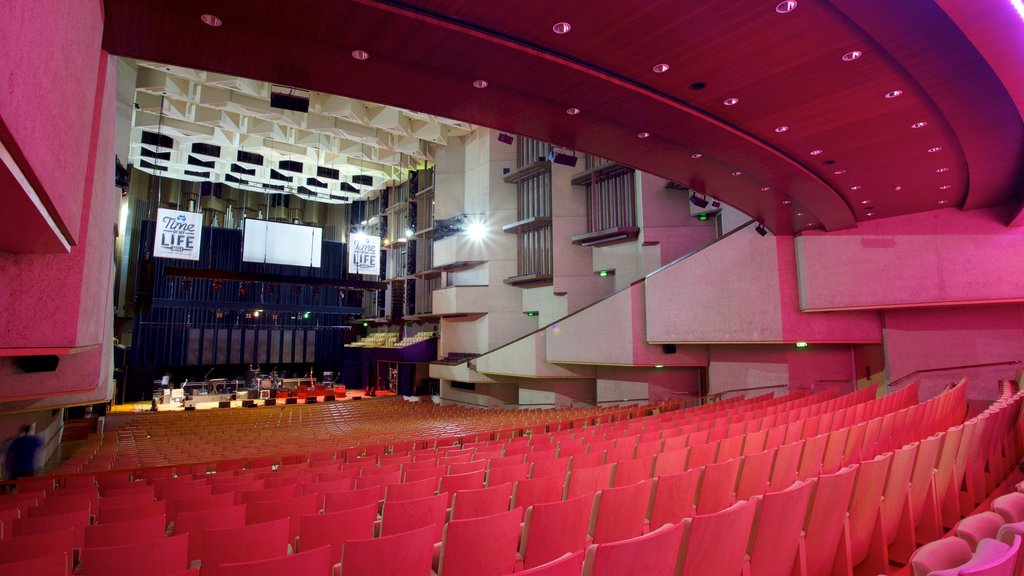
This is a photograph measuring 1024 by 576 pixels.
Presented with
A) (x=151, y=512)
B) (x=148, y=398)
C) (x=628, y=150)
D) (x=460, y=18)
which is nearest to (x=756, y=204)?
(x=628, y=150)

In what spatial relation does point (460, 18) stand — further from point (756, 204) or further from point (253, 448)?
point (253, 448)

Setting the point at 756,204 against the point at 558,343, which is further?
the point at 558,343

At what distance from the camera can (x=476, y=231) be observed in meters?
19.6

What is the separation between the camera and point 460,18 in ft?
13.1

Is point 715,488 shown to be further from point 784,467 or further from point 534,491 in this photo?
point 534,491

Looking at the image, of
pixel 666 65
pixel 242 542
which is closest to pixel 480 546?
pixel 242 542

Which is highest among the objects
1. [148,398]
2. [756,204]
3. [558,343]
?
[756,204]

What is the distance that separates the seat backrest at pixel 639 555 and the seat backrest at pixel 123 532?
108 inches

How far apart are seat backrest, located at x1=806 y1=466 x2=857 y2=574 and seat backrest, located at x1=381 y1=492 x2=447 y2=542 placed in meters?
1.84

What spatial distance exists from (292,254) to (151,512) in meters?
15.3

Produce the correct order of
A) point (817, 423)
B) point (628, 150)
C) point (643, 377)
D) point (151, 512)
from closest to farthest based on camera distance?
point (151, 512), point (817, 423), point (628, 150), point (643, 377)

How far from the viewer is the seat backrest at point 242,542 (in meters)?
2.33

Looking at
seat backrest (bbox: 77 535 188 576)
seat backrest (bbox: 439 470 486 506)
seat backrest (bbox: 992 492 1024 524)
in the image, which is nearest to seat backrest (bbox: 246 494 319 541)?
seat backrest (bbox: 77 535 188 576)

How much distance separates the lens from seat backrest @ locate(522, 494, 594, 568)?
2338mm
